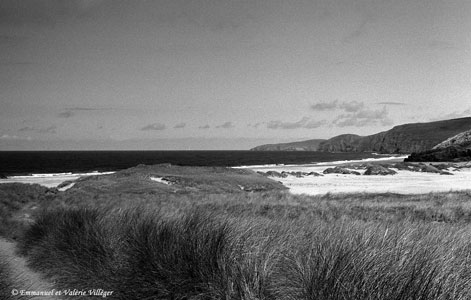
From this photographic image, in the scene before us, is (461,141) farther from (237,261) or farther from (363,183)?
(237,261)

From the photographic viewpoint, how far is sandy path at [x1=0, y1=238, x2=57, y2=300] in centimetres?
491

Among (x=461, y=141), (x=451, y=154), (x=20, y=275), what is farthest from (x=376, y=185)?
(x=461, y=141)

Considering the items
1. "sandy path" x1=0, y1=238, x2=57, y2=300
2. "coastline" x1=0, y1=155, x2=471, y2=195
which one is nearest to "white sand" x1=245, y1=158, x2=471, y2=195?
"coastline" x1=0, y1=155, x2=471, y2=195

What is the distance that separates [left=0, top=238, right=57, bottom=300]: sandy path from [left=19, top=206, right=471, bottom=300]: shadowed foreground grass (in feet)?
0.60

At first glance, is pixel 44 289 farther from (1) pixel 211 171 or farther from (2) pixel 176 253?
(1) pixel 211 171

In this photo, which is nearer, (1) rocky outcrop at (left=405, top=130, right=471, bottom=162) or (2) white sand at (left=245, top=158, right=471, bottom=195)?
(2) white sand at (left=245, top=158, right=471, bottom=195)

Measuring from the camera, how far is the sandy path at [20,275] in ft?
16.1

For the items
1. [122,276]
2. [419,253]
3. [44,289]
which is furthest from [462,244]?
[44,289]

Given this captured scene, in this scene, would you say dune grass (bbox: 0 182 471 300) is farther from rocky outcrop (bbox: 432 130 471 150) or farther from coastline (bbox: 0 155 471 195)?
rocky outcrop (bbox: 432 130 471 150)

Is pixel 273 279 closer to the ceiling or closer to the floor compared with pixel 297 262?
closer to the floor

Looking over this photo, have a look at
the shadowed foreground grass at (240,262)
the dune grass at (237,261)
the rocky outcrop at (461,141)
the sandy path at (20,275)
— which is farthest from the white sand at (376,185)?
the rocky outcrop at (461,141)

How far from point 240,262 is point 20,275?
354 centimetres

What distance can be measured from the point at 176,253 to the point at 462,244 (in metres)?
4.35

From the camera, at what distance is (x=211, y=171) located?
37.5 m
